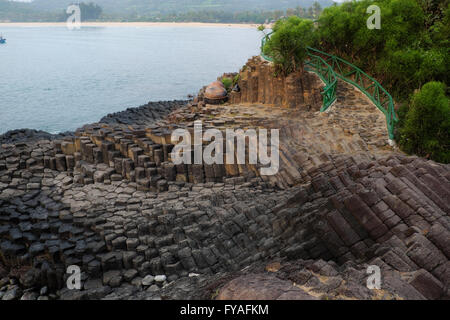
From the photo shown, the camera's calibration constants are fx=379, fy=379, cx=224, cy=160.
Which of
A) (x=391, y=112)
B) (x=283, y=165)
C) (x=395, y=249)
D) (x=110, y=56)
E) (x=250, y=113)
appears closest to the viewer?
(x=395, y=249)

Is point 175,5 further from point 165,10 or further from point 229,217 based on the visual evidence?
point 229,217

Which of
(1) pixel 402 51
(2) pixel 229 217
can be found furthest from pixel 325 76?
(2) pixel 229 217

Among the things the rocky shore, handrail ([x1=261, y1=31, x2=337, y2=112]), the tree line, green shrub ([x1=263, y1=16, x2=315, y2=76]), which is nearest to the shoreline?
the tree line

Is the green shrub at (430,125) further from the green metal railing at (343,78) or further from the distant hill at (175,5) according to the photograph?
the distant hill at (175,5)

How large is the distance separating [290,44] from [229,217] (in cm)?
1200

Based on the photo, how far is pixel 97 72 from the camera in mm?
54844

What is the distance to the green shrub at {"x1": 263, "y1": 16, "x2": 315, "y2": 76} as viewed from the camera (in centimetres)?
1966

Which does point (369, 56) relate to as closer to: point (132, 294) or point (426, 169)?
point (426, 169)

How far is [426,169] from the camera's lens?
10.3m

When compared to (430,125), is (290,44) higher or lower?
higher

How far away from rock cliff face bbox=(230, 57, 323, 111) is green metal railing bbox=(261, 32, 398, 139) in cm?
72
